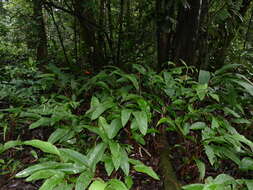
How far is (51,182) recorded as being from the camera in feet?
2.48

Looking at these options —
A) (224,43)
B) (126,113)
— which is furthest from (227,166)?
(224,43)

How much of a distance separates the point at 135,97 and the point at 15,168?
3.10 ft

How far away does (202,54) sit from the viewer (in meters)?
2.20

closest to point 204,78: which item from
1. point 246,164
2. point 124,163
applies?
point 246,164

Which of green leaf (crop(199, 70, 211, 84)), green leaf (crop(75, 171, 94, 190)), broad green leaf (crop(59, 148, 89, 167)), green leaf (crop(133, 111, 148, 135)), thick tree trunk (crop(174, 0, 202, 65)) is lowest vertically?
green leaf (crop(75, 171, 94, 190))

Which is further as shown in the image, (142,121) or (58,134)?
(58,134)

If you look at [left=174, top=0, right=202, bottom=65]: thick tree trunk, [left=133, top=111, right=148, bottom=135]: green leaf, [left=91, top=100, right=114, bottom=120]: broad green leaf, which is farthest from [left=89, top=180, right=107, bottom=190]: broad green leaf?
[left=174, top=0, right=202, bottom=65]: thick tree trunk

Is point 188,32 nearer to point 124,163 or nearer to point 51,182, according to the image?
point 124,163

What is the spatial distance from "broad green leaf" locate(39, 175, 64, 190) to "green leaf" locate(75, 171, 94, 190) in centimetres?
7

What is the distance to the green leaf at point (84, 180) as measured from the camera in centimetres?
78

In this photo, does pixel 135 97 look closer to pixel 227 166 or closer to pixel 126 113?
pixel 126 113

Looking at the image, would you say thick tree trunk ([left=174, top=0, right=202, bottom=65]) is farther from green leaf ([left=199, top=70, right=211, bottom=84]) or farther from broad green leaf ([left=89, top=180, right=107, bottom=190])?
broad green leaf ([left=89, top=180, right=107, bottom=190])

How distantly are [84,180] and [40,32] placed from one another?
2999 mm

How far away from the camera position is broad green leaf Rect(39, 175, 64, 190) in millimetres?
740
